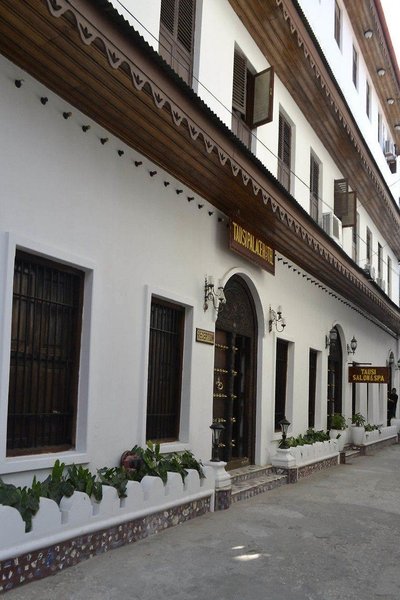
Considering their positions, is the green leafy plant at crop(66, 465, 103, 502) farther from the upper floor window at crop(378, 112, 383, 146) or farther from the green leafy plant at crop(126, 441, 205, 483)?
the upper floor window at crop(378, 112, 383, 146)

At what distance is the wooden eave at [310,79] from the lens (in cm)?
971

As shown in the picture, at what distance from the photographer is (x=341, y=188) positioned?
1512 cm

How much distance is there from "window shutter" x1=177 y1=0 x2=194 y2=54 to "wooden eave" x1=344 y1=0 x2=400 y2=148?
28.0 feet

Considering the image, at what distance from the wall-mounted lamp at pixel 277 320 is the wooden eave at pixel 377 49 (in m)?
8.79

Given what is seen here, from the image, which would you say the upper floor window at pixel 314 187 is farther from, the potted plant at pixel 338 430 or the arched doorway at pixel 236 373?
the potted plant at pixel 338 430

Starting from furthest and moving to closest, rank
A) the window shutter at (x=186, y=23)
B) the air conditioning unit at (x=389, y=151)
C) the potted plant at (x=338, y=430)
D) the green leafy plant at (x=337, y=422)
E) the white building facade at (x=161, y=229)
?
the air conditioning unit at (x=389, y=151), the green leafy plant at (x=337, y=422), the potted plant at (x=338, y=430), the window shutter at (x=186, y=23), the white building facade at (x=161, y=229)

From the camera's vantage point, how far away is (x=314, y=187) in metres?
13.8

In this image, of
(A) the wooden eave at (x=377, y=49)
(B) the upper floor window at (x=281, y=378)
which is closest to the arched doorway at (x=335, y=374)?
(B) the upper floor window at (x=281, y=378)

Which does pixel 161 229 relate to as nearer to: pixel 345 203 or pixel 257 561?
pixel 257 561

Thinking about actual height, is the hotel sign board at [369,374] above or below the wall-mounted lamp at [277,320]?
below

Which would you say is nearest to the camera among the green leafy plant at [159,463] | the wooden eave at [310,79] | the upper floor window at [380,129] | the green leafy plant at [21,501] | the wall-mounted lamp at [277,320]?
the green leafy plant at [21,501]

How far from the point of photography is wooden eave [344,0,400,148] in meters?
15.7

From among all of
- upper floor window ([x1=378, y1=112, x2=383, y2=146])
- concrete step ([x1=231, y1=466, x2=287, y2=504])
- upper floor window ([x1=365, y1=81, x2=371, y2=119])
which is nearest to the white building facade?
concrete step ([x1=231, y1=466, x2=287, y2=504])

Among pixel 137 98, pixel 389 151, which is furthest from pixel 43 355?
pixel 389 151
